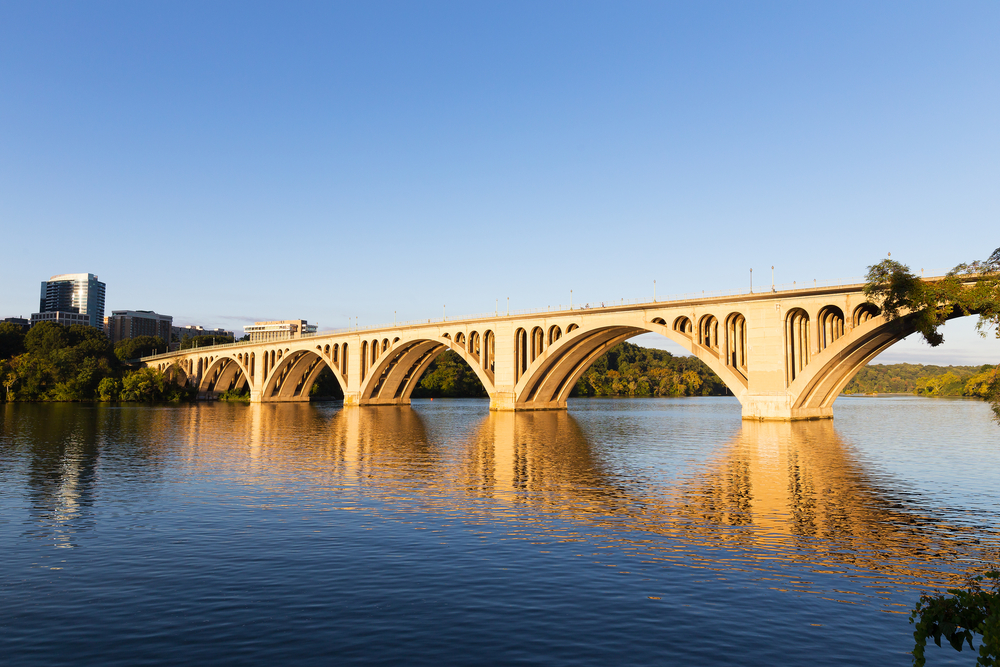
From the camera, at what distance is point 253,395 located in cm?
12838

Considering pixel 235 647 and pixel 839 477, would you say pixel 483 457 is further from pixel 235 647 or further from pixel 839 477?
pixel 235 647

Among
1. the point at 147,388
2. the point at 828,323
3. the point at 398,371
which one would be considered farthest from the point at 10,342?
the point at 828,323

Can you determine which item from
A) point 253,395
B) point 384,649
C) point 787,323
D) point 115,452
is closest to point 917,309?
point 787,323

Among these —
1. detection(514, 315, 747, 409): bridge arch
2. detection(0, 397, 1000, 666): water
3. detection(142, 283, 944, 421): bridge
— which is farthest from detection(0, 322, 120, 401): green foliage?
detection(0, 397, 1000, 666): water

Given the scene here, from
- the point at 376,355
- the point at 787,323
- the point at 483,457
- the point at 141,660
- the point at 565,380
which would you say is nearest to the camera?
the point at 141,660

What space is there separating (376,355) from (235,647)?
9637cm

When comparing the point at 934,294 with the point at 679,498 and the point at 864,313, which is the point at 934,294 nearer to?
the point at 864,313

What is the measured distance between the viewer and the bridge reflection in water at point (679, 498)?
15.9 metres

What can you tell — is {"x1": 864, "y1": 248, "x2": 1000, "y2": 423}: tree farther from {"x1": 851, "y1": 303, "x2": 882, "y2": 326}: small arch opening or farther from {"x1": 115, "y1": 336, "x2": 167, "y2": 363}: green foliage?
{"x1": 115, "y1": 336, "x2": 167, "y2": 363}: green foliage

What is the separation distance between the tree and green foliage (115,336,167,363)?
529 ft

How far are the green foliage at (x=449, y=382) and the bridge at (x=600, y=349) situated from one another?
31636 mm

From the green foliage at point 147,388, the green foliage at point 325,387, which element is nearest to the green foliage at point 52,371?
the green foliage at point 147,388

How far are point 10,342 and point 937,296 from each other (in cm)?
16088

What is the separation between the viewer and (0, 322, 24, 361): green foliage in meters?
140
